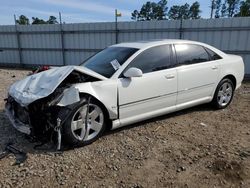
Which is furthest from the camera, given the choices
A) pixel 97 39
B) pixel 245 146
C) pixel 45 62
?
pixel 45 62

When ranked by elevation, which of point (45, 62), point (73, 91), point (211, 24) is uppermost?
point (211, 24)

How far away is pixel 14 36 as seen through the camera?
13344 mm

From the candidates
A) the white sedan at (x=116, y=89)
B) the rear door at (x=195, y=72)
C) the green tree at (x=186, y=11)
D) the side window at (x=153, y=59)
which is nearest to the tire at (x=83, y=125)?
the white sedan at (x=116, y=89)

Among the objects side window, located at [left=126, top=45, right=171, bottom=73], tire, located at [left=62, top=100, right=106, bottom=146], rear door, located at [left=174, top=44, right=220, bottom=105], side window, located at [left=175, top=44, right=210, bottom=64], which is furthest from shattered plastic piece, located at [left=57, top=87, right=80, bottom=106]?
side window, located at [left=175, top=44, right=210, bottom=64]

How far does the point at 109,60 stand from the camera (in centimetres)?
409

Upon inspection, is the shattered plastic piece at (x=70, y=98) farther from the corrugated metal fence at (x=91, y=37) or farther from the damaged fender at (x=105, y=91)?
the corrugated metal fence at (x=91, y=37)

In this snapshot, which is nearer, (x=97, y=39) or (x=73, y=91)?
(x=73, y=91)

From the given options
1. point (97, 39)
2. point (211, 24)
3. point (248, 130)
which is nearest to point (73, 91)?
point (248, 130)

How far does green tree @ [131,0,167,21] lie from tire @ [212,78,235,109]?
58.6m

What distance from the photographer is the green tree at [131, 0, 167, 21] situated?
61375 millimetres

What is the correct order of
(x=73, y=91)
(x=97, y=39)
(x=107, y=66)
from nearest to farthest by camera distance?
(x=73, y=91) → (x=107, y=66) → (x=97, y=39)

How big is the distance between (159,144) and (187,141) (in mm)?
463

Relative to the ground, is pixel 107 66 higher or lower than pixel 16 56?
higher

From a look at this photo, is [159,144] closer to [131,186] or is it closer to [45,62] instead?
[131,186]
